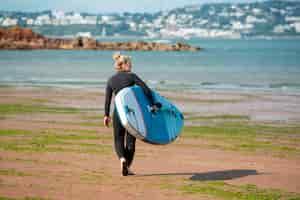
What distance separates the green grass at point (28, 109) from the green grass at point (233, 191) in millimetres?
9653

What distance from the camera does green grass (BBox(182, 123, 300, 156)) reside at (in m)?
12.8

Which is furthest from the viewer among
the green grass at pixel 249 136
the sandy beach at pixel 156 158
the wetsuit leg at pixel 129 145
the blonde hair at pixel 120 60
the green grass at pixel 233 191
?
the green grass at pixel 249 136

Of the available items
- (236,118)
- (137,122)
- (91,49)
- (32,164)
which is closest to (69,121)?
(236,118)

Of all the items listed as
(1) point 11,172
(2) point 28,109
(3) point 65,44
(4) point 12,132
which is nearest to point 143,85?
(1) point 11,172

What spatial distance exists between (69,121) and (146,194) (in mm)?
8183

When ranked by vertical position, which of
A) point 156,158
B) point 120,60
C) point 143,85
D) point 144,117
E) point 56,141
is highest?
point 120,60

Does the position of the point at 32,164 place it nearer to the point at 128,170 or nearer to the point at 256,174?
the point at 128,170

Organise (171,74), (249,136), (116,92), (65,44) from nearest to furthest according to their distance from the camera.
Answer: (116,92), (249,136), (171,74), (65,44)

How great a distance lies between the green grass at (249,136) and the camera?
42.0 feet

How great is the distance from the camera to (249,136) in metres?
14.5

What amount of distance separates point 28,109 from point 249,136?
6.87m

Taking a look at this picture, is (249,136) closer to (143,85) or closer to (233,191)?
(143,85)

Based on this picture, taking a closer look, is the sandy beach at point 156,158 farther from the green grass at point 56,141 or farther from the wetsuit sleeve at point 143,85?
the wetsuit sleeve at point 143,85

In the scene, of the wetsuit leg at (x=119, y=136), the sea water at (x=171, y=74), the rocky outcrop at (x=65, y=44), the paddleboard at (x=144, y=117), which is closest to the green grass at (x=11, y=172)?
the wetsuit leg at (x=119, y=136)
